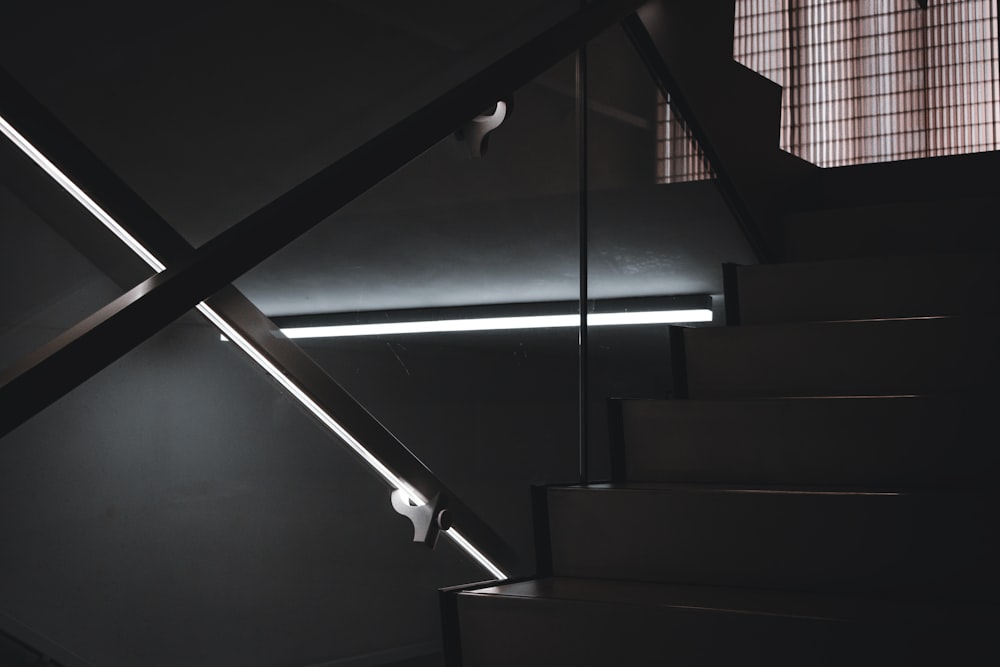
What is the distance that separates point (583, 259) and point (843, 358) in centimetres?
56

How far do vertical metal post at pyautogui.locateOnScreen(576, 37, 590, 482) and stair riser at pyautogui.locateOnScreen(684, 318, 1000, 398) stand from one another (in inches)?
12.8

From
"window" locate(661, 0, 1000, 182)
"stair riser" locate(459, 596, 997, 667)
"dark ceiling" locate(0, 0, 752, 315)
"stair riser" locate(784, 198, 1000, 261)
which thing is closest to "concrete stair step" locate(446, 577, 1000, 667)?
"stair riser" locate(459, 596, 997, 667)

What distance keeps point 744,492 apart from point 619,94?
91 cm

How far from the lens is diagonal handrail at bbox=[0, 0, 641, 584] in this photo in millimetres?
604

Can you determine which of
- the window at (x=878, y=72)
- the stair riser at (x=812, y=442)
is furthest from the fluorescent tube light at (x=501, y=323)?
the window at (x=878, y=72)

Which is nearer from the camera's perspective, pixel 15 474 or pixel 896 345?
pixel 15 474

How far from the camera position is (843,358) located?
1.72 m

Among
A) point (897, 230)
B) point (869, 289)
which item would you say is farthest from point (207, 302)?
point (897, 230)

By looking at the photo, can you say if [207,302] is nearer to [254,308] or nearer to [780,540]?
[254,308]

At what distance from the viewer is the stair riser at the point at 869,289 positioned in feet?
6.15

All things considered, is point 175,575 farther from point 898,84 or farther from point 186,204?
point 898,84

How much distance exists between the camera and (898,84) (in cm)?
502

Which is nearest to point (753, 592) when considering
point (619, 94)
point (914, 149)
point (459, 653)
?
point (459, 653)

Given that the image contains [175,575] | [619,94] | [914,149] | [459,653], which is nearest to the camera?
[175,575]
